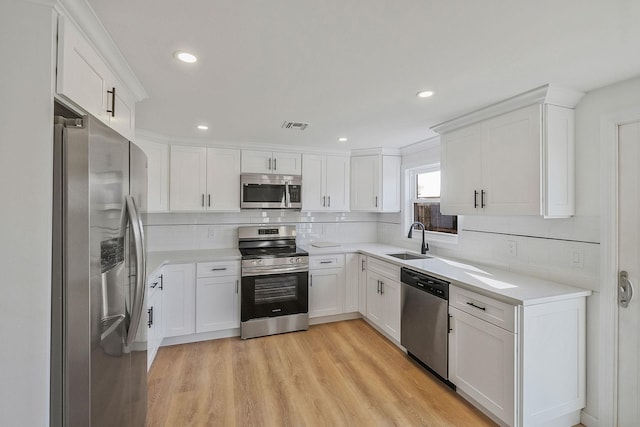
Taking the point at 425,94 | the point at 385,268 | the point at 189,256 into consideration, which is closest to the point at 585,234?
the point at 425,94

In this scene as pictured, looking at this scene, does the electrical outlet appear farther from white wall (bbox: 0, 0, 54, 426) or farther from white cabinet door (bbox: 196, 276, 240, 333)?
white cabinet door (bbox: 196, 276, 240, 333)

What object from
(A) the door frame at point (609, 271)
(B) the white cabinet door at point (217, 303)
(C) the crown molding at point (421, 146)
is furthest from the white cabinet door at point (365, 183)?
(A) the door frame at point (609, 271)

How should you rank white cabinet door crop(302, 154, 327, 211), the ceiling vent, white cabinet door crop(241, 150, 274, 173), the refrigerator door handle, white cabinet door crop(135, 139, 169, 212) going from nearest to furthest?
the refrigerator door handle → the ceiling vent → white cabinet door crop(135, 139, 169, 212) → white cabinet door crop(241, 150, 274, 173) → white cabinet door crop(302, 154, 327, 211)

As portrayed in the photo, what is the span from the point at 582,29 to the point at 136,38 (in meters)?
2.03

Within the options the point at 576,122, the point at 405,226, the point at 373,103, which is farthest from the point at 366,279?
the point at 576,122

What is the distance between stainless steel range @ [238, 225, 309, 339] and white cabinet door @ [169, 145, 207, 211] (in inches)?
33.1

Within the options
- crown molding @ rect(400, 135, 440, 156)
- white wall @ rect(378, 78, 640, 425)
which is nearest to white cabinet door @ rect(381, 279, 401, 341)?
white wall @ rect(378, 78, 640, 425)

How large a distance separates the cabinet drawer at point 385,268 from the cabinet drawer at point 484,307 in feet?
2.42

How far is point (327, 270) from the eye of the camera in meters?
3.59

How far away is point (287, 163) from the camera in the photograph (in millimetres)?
3719

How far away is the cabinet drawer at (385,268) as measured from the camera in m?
2.93

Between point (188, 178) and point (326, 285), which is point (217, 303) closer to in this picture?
point (326, 285)

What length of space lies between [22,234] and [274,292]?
2551 millimetres

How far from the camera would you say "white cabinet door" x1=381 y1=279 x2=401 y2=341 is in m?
2.93
